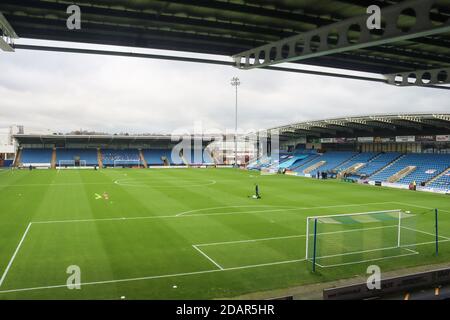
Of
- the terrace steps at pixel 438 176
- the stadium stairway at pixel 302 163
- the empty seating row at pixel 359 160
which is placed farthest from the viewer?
the stadium stairway at pixel 302 163

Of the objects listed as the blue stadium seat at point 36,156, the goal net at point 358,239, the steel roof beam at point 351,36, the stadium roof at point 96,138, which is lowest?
the goal net at point 358,239

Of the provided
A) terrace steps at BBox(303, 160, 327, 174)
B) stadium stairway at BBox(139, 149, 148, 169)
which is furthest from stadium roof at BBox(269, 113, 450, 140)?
stadium stairway at BBox(139, 149, 148, 169)

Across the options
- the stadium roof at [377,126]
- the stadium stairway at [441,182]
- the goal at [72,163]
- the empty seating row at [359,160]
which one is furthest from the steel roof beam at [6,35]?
the goal at [72,163]

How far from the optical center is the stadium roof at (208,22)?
31.0 ft

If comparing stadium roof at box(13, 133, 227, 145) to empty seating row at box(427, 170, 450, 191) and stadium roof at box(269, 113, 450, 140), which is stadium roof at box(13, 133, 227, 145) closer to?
stadium roof at box(269, 113, 450, 140)

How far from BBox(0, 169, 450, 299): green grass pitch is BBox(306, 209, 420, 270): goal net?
0.12 meters

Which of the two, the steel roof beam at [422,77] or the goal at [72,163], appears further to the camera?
the goal at [72,163]

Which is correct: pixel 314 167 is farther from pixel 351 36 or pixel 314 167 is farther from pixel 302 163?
pixel 351 36

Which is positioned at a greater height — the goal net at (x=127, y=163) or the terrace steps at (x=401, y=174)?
the terrace steps at (x=401, y=174)

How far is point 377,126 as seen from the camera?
53.9 meters

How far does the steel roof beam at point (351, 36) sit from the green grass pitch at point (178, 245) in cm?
745

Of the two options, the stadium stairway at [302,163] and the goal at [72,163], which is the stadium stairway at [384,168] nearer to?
the stadium stairway at [302,163]

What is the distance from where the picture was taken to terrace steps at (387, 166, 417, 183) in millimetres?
47062
